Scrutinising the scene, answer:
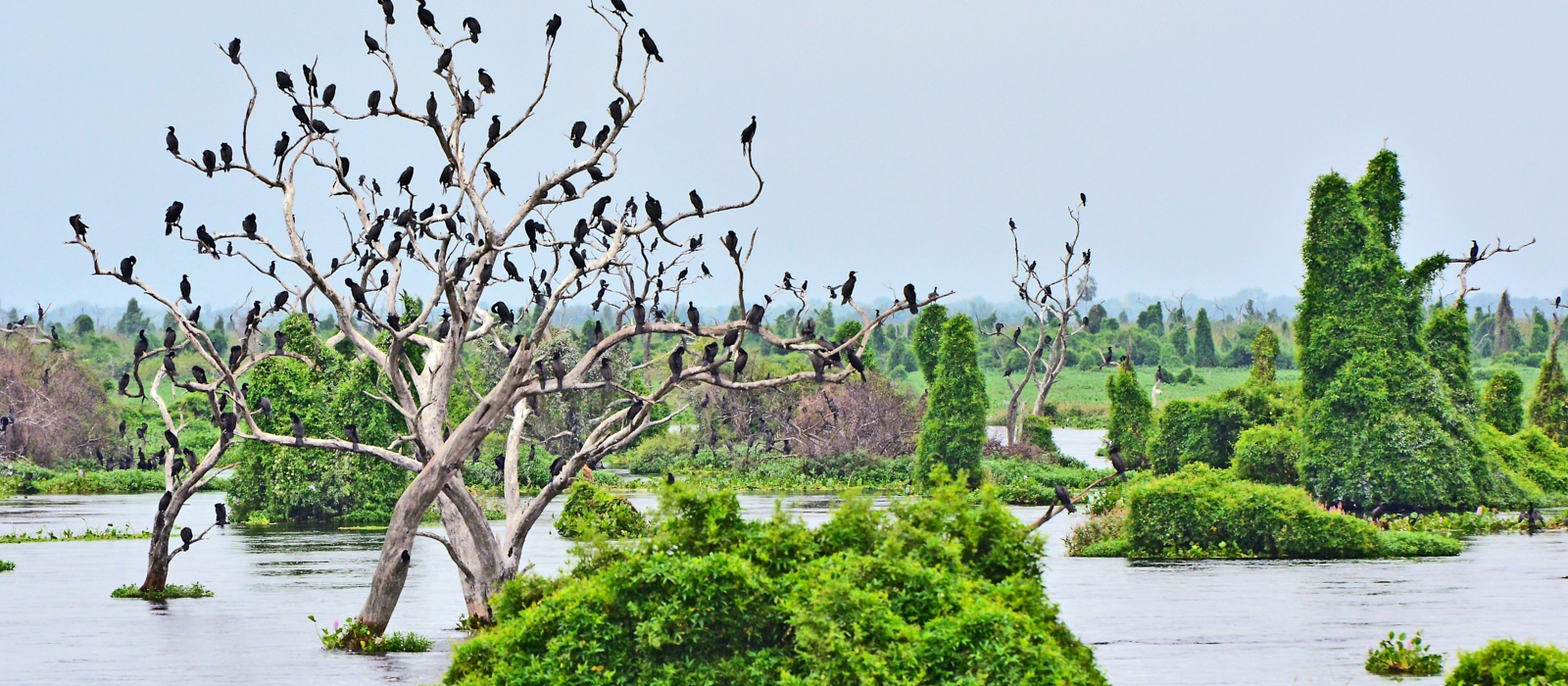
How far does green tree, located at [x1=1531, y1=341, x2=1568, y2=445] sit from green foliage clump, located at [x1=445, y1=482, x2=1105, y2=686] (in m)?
38.3

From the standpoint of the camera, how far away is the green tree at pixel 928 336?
43.9 meters

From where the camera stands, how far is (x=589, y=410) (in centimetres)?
5050

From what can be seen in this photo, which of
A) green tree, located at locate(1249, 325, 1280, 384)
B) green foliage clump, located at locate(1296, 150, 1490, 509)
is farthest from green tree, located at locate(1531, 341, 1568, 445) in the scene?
green foliage clump, located at locate(1296, 150, 1490, 509)

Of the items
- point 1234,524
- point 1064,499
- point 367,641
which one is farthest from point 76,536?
point 1064,499

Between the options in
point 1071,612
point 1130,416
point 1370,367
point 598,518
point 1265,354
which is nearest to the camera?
point 598,518

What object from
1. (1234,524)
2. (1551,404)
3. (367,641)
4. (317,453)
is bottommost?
(367,641)

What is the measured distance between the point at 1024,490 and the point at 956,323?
4860 mm

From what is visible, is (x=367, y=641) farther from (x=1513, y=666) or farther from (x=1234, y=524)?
(x=1234, y=524)

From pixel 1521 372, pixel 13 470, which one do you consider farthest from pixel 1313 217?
pixel 1521 372

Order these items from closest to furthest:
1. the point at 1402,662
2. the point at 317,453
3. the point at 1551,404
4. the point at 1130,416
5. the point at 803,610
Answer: the point at 803,610
the point at 1402,662
the point at 317,453
the point at 1130,416
the point at 1551,404

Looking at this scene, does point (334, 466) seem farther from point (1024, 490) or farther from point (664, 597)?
point (664, 597)

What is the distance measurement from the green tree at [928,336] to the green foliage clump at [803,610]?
33103mm

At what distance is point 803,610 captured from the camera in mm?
9188

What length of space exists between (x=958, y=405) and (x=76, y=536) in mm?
20799
